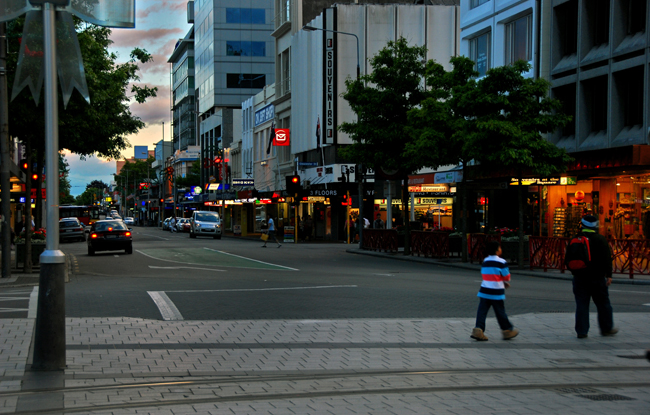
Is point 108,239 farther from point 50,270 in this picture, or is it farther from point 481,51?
point 50,270

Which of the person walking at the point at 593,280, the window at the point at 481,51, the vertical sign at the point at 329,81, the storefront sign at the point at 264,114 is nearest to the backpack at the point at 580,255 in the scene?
the person walking at the point at 593,280

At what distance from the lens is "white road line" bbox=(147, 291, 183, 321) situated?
12.6 metres

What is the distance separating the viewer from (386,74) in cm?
3059

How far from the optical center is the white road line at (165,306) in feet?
41.2

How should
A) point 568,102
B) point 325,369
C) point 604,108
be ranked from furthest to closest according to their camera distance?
1. point 568,102
2. point 604,108
3. point 325,369

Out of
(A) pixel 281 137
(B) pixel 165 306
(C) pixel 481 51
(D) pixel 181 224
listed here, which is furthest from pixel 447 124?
(D) pixel 181 224

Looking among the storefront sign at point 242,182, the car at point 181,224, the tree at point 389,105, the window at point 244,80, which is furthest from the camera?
the window at point 244,80

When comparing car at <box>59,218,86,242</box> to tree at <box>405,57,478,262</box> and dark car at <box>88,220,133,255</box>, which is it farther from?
tree at <box>405,57,478,262</box>

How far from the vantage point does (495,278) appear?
33.6ft

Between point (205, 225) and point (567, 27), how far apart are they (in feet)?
107

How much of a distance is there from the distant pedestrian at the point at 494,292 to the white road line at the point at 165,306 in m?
4.92

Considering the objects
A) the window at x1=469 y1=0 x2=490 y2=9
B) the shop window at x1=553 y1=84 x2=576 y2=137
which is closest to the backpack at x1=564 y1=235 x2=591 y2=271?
the shop window at x1=553 y1=84 x2=576 y2=137

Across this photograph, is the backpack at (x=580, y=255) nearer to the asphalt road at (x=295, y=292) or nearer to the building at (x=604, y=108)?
the asphalt road at (x=295, y=292)

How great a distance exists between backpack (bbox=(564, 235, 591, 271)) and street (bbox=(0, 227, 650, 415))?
3.37 ft
